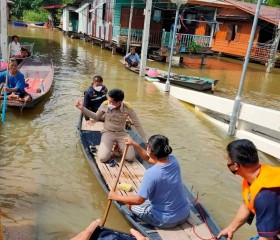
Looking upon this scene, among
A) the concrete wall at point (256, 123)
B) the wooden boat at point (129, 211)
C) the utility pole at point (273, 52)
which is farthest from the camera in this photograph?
the utility pole at point (273, 52)

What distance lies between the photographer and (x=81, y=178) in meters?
5.73

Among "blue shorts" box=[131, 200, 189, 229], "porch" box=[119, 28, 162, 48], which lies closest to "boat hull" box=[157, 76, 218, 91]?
"porch" box=[119, 28, 162, 48]

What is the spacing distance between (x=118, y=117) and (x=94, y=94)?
67.8 inches

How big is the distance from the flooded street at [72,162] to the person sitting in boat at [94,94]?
922 millimetres

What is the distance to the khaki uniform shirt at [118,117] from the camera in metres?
5.36

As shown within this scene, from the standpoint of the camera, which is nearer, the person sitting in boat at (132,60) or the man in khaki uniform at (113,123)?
the man in khaki uniform at (113,123)

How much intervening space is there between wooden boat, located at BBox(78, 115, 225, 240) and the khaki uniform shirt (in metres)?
0.55

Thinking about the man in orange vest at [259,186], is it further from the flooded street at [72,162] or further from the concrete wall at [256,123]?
the concrete wall at [256,123]

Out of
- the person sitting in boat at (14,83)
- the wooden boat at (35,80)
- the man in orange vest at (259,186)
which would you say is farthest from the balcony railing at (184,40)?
the man in orange vest at (259,186)

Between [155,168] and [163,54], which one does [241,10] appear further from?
[155,168]

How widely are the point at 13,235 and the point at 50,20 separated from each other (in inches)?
1848

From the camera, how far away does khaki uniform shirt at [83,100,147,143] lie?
5355 mm

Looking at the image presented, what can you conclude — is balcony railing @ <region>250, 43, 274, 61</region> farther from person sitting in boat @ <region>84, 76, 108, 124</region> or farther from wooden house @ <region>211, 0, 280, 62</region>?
person sitting in boat @ <region>84, 76, 108, 124</region>

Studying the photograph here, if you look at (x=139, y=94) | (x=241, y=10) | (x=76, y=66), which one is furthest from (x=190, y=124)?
(x=241, y=10)
